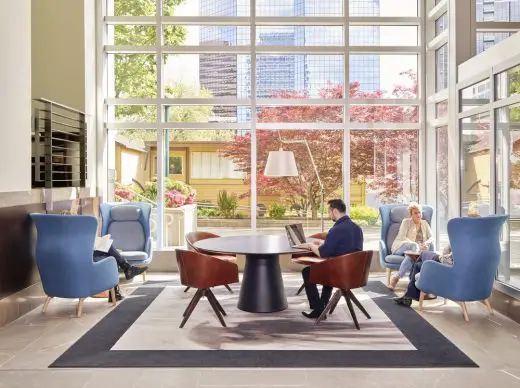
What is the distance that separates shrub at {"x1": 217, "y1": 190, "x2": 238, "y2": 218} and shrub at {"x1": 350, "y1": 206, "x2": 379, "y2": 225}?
1915 millimetres

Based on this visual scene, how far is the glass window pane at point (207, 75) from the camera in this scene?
8750 mm

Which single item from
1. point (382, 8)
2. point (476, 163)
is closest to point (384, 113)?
point (382, 8)

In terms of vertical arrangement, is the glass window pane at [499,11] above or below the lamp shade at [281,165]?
above

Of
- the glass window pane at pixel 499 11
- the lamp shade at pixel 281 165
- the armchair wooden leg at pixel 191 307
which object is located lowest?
the armchair wooden leg at pixel 191 307

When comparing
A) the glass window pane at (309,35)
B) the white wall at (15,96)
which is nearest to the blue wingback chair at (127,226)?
the white wall at (15,96)

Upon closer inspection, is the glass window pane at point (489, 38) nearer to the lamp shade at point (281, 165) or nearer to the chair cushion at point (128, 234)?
the lamp shade at point (281, 165)

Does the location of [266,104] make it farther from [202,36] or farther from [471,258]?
[471,258]

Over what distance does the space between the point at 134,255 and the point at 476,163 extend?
4.59 metres

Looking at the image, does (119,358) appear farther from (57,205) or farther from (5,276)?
(57,205)

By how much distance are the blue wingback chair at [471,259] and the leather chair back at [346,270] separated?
3.04 feet

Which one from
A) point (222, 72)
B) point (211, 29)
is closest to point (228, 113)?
point (222, 72)

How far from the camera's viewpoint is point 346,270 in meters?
5.18

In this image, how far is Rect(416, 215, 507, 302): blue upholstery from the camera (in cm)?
539

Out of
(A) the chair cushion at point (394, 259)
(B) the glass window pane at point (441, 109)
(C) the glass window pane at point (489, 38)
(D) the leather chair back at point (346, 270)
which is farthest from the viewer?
(B) the glass window pane at point (441, 109)
